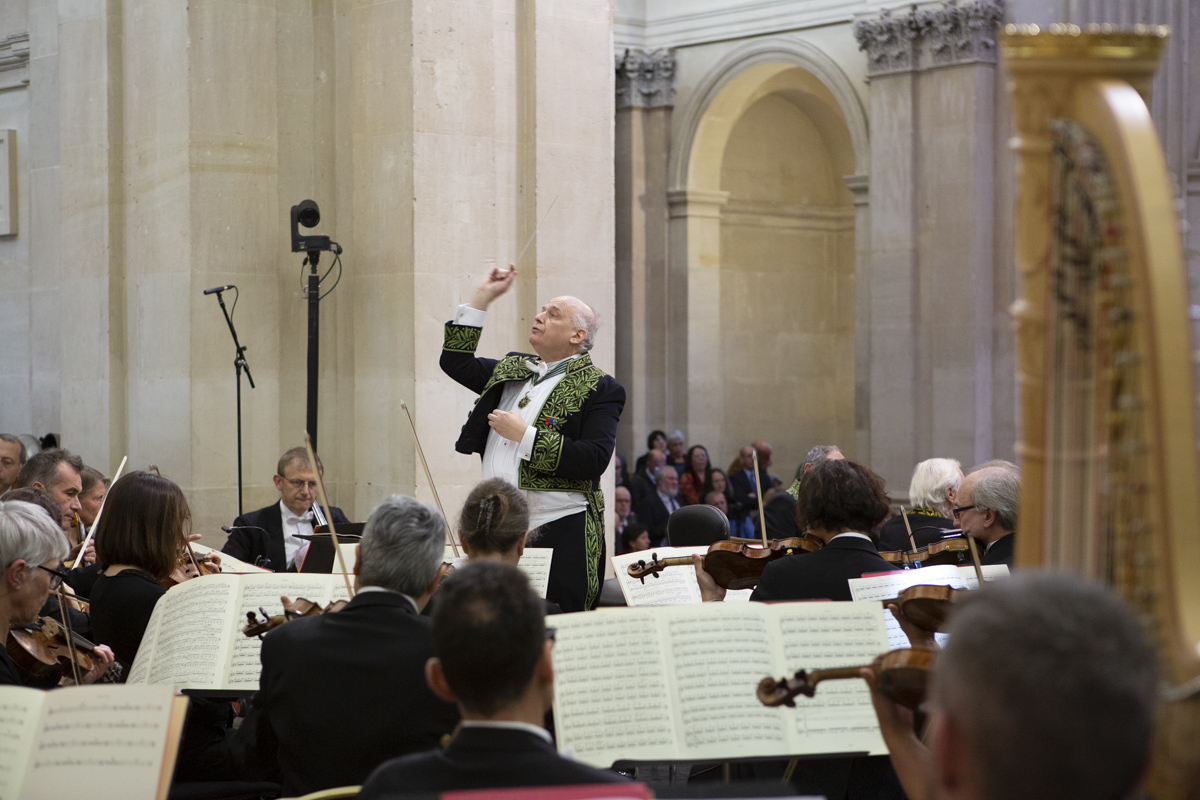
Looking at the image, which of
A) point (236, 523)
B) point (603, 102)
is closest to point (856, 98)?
point (603, 102)

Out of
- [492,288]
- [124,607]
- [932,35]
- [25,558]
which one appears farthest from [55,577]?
[932,35]

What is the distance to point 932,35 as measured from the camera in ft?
43.1

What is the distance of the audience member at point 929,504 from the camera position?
222 inches

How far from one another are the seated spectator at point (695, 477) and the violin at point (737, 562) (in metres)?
7.88

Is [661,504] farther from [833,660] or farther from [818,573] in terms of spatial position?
[833,660]

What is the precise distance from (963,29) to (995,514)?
9519mm

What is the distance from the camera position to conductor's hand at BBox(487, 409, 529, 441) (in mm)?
4773

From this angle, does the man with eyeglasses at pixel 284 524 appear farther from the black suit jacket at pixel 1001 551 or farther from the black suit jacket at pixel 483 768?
the black suit jacket at pixel 483 768

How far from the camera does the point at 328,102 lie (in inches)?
275

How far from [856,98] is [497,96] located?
8178 mm

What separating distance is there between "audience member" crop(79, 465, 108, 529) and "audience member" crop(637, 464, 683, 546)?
6172mm

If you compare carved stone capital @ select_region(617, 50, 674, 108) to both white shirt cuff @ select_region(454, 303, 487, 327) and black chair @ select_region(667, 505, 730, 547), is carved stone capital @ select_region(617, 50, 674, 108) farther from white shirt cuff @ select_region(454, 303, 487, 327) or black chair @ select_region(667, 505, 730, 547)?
white shirt cuff @ select_region(454, 303, 487, 327)

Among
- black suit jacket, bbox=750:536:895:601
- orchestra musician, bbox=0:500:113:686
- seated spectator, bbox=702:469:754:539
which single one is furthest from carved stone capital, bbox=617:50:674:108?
orchestra musician, bbox=0:500:113:686

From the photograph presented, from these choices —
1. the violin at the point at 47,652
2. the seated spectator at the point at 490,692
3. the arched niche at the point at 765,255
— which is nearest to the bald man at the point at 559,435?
the violin at the point at 47,652
